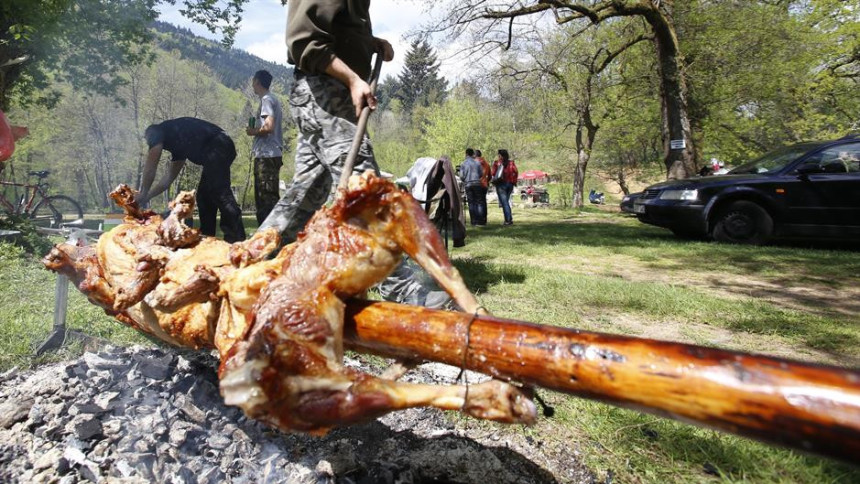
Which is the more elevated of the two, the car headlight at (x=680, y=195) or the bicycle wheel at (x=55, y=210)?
the car headlight at (x=680, y=195)

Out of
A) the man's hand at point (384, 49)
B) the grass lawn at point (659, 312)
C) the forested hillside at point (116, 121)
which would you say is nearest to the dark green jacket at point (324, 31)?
the man's hand at point (384, 49)

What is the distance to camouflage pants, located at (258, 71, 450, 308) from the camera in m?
2.98

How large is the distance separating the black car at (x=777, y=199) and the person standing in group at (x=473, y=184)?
4.77 meters

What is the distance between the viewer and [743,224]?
294 inches

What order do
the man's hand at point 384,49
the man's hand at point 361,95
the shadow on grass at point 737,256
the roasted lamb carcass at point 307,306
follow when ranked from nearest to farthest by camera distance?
the roasted lamb carcass at point 307,306
the man's hand at point 361,95
the man's hand at point 384,49
the shadow on grass at point 737,256

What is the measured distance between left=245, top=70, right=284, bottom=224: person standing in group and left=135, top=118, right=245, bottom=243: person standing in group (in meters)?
0.34

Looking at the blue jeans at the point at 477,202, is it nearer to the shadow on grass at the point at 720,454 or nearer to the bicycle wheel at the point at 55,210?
the bicycle wheel at the point at 55,210

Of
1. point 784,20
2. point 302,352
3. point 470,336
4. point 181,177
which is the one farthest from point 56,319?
point 784,20

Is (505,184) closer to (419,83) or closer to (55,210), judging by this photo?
(55,210)

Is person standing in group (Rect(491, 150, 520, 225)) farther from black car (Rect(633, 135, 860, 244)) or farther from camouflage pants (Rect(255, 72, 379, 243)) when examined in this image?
camouflage pants (Rect(255, 72, 379, 243))

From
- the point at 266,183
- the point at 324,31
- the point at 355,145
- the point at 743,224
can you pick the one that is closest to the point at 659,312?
the point at 355,145

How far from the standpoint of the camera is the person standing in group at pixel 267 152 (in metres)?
5.61

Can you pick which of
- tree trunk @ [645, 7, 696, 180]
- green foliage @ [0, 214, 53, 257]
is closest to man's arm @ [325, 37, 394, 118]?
green foliage @ [0, 214, 53, 257]

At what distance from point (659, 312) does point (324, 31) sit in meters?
3.51
